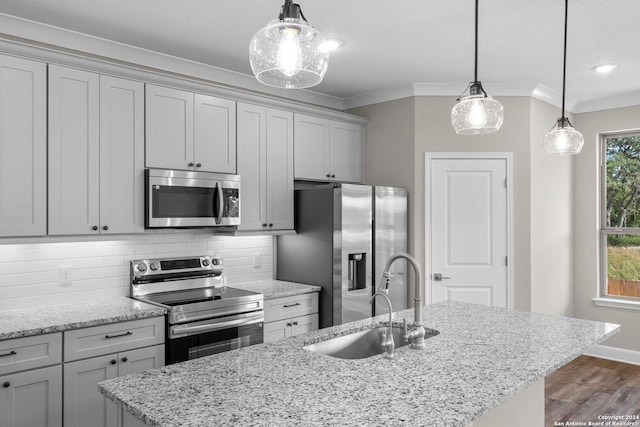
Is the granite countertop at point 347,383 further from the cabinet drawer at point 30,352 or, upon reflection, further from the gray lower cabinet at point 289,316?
the gray lower cabinet at point 289,316

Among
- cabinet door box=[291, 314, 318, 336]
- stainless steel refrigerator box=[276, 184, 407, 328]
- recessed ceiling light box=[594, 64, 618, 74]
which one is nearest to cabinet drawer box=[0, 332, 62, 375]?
cabinet door box=[291, 314, 318, 336]

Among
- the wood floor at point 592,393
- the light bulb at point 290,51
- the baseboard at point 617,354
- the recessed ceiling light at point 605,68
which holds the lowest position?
the wood floor at point 592,393

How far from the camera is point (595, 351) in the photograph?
5039 millimetres

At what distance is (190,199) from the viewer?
3.44 meters

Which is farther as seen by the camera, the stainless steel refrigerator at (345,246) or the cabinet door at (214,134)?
the stainless steel refrigerator at (345,246)

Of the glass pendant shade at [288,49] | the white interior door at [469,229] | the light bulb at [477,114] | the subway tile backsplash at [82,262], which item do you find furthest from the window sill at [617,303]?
the glass pendant shade at [288,49]

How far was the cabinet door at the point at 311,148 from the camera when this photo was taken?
4.17 m

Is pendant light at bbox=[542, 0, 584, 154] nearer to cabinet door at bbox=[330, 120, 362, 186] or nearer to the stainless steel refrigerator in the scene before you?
the stainless steel refrigerator

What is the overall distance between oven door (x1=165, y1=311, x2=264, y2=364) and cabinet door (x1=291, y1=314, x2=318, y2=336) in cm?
36

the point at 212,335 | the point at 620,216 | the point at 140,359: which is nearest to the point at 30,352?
the point at 140,359

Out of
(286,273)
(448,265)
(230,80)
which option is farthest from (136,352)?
(448,265)

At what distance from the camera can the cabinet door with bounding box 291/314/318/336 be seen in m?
3.77

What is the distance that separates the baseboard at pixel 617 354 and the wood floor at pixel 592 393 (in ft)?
0.26

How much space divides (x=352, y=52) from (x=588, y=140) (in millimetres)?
3113
